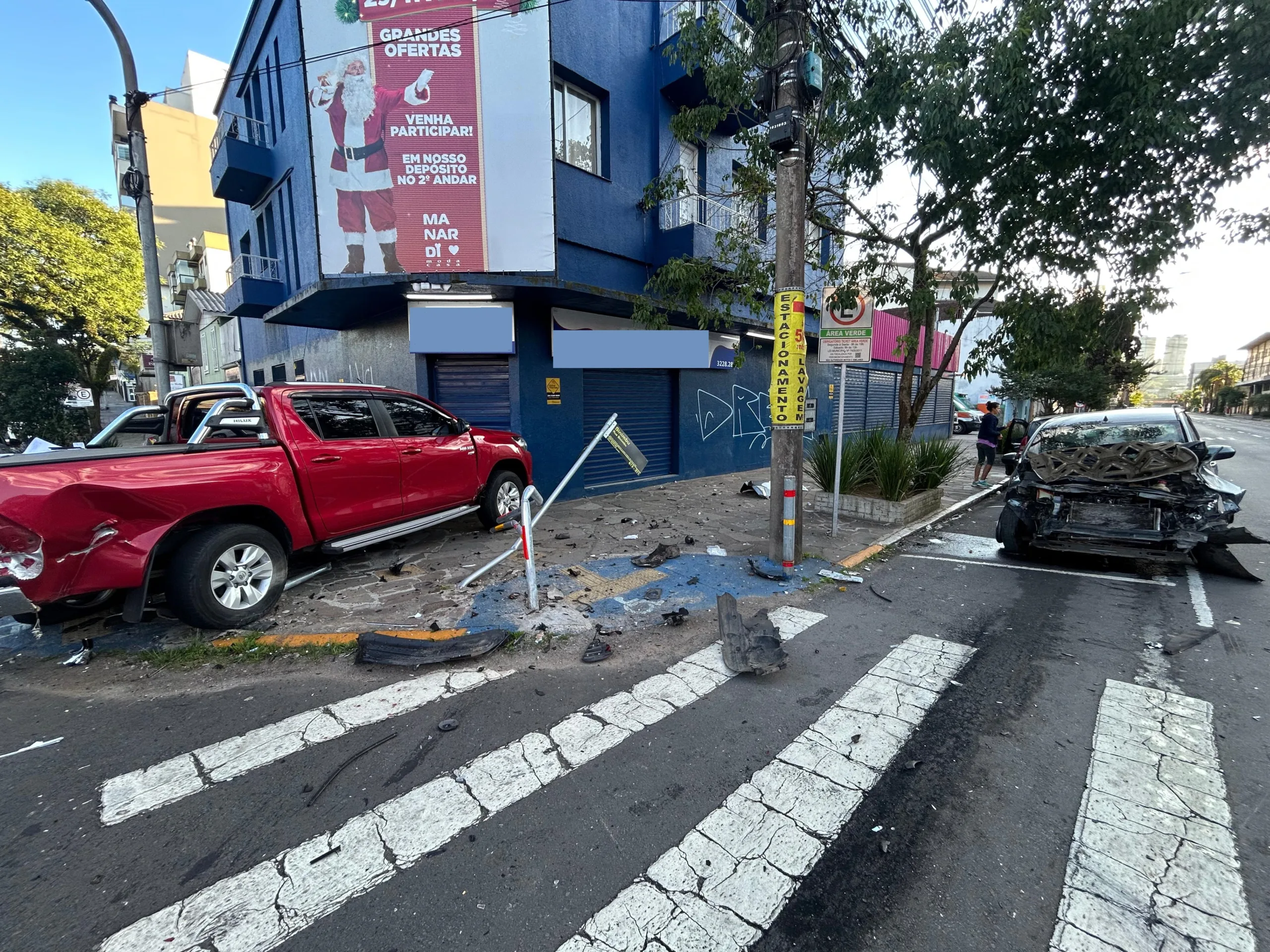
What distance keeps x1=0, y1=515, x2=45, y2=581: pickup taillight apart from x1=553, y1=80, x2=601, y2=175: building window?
7968 millimetres

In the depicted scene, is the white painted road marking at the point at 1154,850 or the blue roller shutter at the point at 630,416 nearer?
the white painted road marking at the point at 1154,850

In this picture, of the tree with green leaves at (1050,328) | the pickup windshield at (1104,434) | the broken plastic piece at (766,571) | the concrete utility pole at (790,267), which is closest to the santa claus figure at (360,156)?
the concrete utility pole at (790,267)

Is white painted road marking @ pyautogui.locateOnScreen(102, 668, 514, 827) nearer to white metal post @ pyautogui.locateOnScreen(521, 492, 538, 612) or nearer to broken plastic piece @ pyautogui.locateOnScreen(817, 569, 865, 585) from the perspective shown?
white metal post @ pyautogui.locateOnScreen(521, 492, 538, 612)

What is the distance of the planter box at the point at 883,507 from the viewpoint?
795 centimetres

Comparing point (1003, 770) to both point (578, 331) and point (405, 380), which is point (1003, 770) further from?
point (405, 380)

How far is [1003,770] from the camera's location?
9.03 feet

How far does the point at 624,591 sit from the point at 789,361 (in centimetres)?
292

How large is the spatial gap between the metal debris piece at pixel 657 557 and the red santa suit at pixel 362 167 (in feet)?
20.0

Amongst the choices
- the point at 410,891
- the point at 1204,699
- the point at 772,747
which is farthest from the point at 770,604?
the point at 410,891

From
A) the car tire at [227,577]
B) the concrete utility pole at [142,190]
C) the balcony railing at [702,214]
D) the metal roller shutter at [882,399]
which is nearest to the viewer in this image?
the car tire at [227,577]

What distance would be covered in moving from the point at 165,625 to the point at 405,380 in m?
5.71

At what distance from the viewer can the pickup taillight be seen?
3330mm

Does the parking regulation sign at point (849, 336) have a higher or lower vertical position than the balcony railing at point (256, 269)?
lower

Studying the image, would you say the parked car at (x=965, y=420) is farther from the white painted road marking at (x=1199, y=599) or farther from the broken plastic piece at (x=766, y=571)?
the broken plastic piece at (x=766, y=571)
